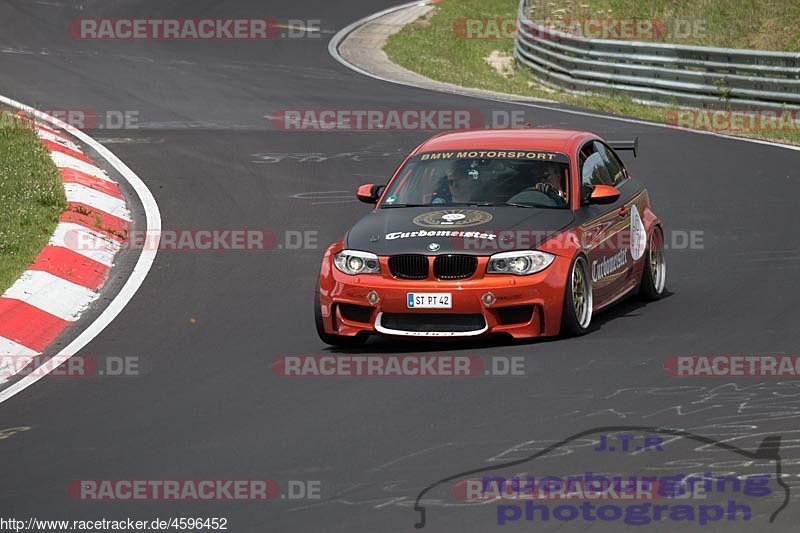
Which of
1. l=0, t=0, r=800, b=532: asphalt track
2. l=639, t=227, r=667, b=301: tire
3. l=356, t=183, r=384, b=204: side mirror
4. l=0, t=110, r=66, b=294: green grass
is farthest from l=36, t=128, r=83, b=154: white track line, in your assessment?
l=639, t=227, r=667, b=301: tire

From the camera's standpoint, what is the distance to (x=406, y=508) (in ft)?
21.5

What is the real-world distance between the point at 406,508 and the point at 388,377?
284cm

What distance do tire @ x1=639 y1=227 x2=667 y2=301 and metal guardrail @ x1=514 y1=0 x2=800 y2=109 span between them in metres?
10.9

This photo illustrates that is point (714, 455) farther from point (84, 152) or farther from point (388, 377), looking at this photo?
point (84, 152)

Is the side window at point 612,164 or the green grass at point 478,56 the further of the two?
the green grass at point 478,56

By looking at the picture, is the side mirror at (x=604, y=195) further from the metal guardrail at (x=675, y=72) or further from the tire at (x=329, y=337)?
the metal guardrail at (x=675, y=72)

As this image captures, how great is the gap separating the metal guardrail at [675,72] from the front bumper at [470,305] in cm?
1358

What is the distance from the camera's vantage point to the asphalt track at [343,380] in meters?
7.08

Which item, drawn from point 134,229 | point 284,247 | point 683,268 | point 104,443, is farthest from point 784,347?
point 134,229

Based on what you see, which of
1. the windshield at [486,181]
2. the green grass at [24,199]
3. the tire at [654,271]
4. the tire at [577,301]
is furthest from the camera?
the green grass at [24,199]

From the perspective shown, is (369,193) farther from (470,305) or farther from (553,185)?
(470,305)
